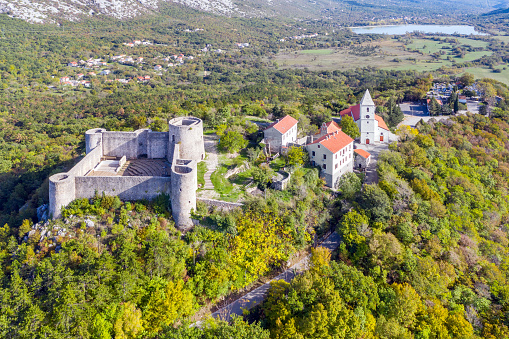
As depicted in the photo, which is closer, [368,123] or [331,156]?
[331,156]

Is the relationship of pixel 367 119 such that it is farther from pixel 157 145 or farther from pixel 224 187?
pixel 157 145

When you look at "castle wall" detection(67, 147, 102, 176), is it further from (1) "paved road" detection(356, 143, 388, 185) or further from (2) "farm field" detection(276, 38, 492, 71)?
(2) "farm field" detection(276, 38, 492, 71)

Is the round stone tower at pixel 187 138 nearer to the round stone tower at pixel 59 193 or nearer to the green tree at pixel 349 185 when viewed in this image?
the round stone tower at pixel 59 193

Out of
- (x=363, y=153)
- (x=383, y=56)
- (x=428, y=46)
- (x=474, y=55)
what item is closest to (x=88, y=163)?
(x=363, y=153)

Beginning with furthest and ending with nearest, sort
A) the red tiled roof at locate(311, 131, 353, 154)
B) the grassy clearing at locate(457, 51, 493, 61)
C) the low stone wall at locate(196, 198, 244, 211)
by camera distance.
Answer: the grassy clearing at locate(457, 51, 493, 61), the red tiled roof at locate(311, 131, 353, 154), the low stone wall at locate(196, 198, 244, 211)

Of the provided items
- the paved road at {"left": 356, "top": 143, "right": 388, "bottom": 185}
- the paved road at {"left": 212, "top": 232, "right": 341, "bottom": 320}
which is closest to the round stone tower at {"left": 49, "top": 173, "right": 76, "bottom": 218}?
the paved road at {"left": 212, "top": 232, "right": 341, "bottom": 320}

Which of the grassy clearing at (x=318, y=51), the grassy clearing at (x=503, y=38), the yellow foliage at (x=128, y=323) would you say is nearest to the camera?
the yellow foliage at (x=128, y=323)

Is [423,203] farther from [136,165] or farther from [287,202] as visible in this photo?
[136,165]

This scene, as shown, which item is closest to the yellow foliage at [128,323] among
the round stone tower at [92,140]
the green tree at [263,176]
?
the green tree at [263,176]
